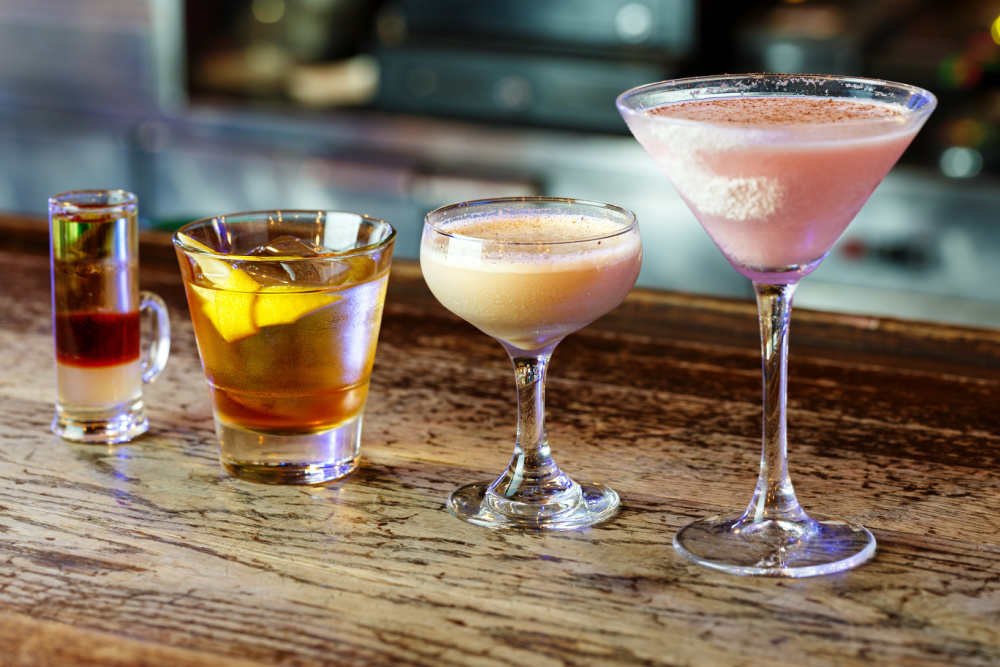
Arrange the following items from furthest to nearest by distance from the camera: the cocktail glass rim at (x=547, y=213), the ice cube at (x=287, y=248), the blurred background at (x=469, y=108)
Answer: the blurred background at (x=469, y=108) < the ice cube at (x=287, y=248) < the cocktail glass rim at (x=547, y=213)

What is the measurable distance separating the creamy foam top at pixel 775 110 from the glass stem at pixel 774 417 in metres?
0.12

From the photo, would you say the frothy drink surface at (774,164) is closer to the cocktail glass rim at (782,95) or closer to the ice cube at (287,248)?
the cocktail glass rim at (782,95)

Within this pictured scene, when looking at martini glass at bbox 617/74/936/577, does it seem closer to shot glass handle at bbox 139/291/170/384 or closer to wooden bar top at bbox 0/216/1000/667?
wooden bar top at bbox 0/216/1000/667

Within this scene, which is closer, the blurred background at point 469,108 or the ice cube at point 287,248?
the ice cube at point 287,248

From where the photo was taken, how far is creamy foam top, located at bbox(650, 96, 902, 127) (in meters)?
0.71

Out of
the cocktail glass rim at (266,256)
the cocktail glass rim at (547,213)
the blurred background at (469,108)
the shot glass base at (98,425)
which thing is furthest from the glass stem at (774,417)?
the blurred background at (469,108)

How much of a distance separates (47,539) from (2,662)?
153mm

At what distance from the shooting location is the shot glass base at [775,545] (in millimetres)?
727

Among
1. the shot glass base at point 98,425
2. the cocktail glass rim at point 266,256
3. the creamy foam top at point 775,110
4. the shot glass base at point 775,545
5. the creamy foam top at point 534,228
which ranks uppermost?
the creamy foam top at point 775,110

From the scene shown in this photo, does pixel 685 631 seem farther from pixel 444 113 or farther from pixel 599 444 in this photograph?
pixel 444 113

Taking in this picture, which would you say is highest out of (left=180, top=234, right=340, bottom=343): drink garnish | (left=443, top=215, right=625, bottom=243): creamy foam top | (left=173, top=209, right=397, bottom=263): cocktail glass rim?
(left=443, top=215, right=625, bottom=243): creamy foam top

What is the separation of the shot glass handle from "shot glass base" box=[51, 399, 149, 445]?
59 millimetres

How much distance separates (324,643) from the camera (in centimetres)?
64

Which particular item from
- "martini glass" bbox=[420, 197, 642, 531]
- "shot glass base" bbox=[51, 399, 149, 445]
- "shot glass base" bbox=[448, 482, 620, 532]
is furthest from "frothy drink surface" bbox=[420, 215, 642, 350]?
"shot glass base" bbox=[51, 399, 149, 445]
